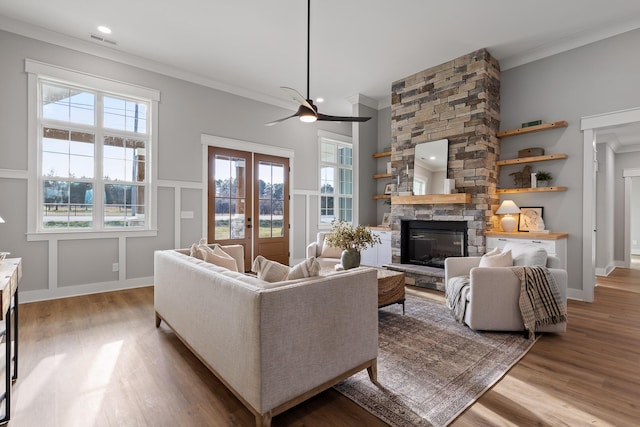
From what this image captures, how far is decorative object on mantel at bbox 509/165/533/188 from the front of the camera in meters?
4.48

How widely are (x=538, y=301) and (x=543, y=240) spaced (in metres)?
1.52

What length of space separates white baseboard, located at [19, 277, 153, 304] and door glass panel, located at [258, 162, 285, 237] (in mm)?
2146

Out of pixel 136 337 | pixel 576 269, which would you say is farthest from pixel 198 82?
pixel 576 269

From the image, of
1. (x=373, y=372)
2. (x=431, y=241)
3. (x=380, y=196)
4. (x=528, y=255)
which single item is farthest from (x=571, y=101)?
(x=373, y=372)

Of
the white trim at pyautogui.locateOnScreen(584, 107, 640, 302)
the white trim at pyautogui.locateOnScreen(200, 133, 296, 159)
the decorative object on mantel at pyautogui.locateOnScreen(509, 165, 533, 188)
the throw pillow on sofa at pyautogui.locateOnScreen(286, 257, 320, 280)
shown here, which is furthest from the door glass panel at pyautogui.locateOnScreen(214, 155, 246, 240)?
the white trim at pyautogui.locateOnScreen(584, 107, 640, 302)

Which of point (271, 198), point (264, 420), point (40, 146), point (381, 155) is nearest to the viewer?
point (264, 420)

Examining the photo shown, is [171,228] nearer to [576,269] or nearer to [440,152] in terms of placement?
[440,152]

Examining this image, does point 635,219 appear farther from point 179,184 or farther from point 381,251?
point 179,184

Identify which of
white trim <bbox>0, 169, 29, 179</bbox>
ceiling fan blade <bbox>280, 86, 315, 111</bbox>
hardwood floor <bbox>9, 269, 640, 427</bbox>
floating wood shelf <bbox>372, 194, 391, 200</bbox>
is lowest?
hardwood floor <bbox>9, 269, 640, 427</bbox>

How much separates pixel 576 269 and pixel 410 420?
383 cm

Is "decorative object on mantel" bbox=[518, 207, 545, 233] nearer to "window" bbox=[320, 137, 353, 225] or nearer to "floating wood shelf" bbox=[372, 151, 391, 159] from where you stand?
"floating wood shelf" bbox=[372, 151, 391, 159]

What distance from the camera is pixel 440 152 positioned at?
4.91 metres

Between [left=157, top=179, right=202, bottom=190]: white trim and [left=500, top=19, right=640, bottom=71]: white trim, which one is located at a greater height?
[left=500, top=19, right=640, bottom=71]: white trim

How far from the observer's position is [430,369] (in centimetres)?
229
